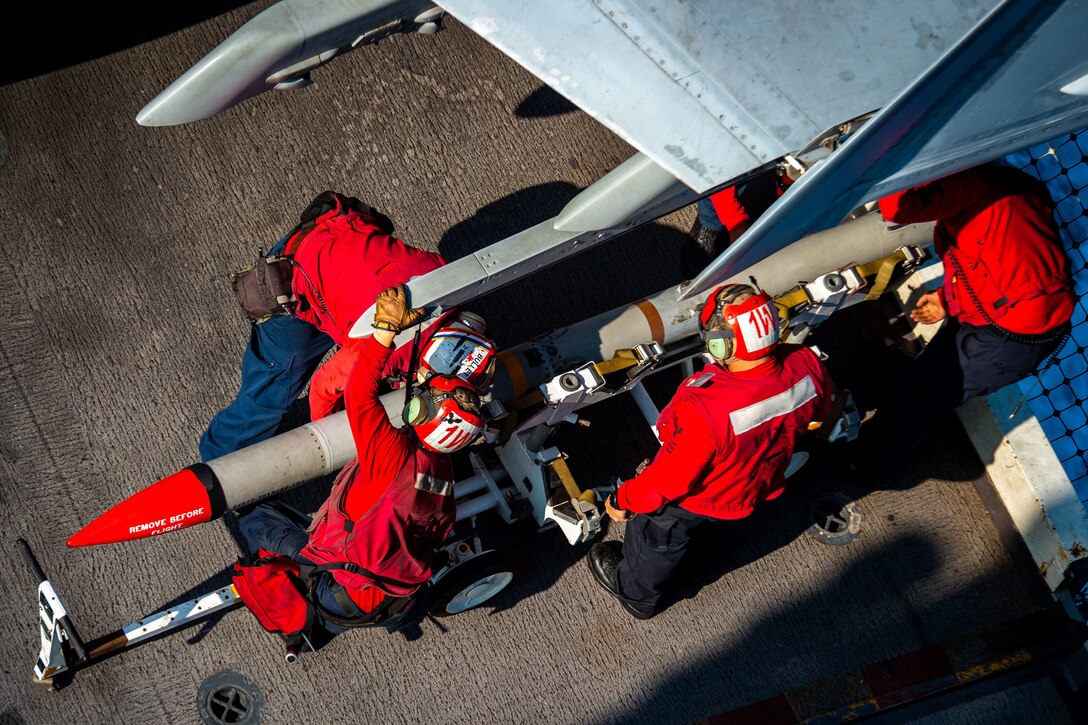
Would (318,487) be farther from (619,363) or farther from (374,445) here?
(619,363)

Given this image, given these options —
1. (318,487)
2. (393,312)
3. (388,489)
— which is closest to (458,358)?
(393,312)

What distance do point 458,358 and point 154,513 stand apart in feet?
5.11

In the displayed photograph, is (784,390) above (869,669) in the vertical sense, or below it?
above

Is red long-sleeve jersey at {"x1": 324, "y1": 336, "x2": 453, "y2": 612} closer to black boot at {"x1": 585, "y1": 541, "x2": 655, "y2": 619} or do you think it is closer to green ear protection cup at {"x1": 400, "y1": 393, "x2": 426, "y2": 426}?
green ear protection cup at {"x1": 400, "y1": 393, "x2": 426, "y2": 426}

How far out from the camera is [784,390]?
4.45 meters

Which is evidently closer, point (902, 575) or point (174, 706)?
point (174, 706)

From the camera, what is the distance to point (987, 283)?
504 centimetres

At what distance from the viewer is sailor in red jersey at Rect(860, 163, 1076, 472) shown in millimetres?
4934

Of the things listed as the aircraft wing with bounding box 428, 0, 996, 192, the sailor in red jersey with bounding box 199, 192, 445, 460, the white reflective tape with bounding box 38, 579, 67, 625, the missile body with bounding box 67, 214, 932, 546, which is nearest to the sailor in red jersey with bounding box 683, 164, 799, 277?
the missile body with bounding box 67, 214, 932, 546

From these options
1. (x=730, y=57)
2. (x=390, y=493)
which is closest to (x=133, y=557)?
(x=390, y=493)

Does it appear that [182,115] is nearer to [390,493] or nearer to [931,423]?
[390,493]

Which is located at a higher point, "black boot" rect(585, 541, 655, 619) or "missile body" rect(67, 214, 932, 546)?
"missile body" rect(67, 214, 932, 546)

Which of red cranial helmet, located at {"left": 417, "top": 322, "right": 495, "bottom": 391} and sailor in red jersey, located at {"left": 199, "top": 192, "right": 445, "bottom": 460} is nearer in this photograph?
red cranial helmet, located at {"left": 417, "top": 322, "right": 495, "bottom": 391}

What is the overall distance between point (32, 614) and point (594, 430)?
10.6ft
